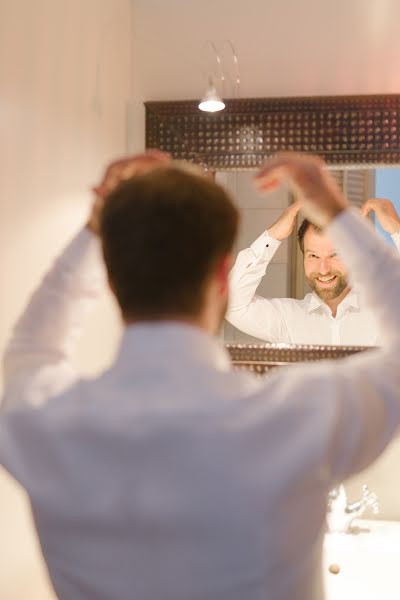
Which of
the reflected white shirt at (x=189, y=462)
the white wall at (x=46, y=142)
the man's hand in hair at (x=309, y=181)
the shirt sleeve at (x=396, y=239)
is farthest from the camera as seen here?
the shirt sleeve at (x=396, y=239)

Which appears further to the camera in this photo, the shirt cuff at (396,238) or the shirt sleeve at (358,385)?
the shirt cuff at (396,238)

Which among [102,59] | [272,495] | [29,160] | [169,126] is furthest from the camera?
[169,126]

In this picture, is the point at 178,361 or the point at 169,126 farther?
the point at 169,126

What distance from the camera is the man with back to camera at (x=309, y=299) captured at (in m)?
1.87

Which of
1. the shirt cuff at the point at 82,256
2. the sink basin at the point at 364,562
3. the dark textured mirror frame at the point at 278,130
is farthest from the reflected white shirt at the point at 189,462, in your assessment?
the dark textured mirror frame at the point at 278,130

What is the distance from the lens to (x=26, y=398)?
2.19 feet

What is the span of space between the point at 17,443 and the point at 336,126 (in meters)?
1.50

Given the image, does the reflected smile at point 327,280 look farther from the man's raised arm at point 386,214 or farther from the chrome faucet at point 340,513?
the chrome faucet at point 340,513

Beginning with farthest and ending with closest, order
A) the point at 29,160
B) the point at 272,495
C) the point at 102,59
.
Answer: the point at 102,59 → the point at 29,160 → the point at 272,495

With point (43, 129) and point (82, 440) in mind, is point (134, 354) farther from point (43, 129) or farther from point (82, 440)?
point (43, 129)

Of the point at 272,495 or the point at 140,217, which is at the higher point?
the point at 140,217

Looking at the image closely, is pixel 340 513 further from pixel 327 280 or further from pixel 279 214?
pixel 279 214

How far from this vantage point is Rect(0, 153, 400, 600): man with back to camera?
0.59 meters

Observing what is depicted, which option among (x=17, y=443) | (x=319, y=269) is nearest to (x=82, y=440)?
(x=17, y=443)
